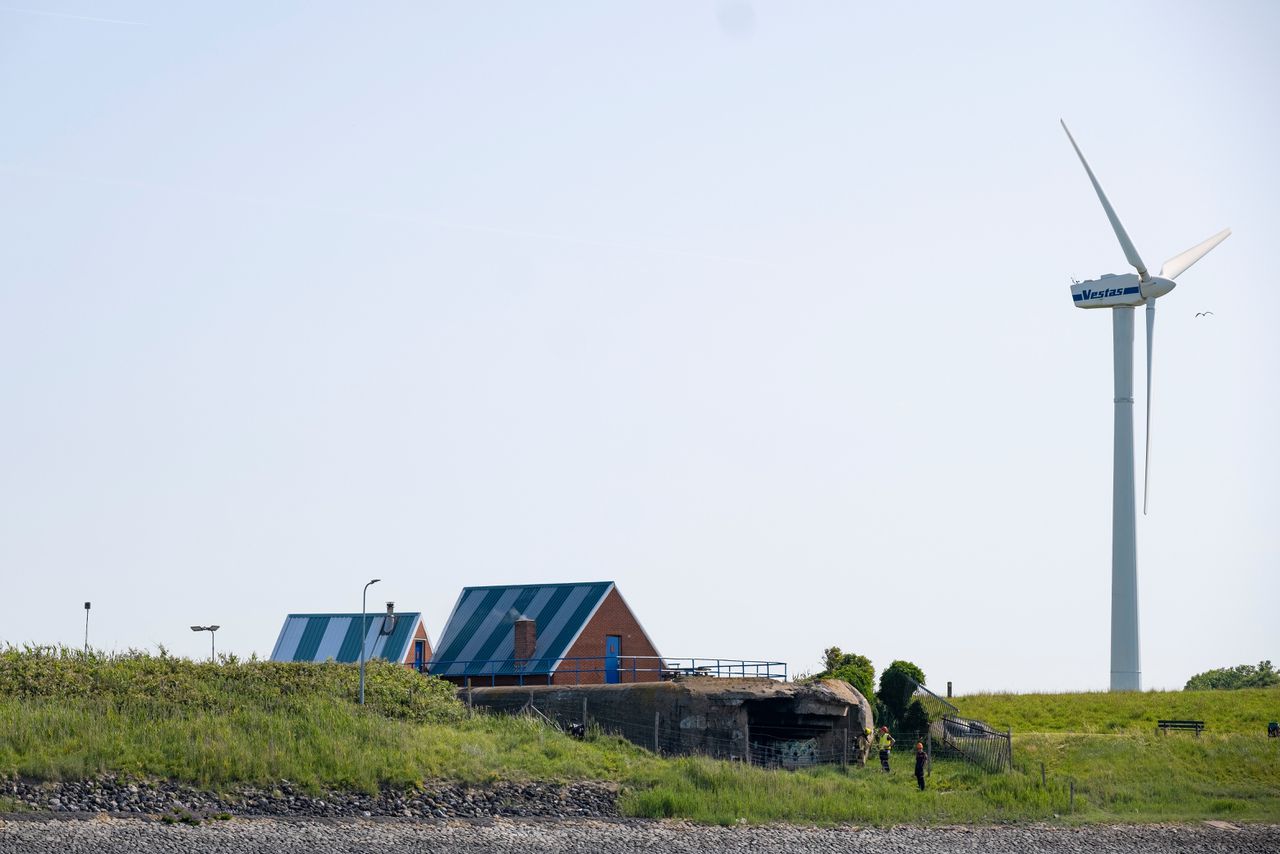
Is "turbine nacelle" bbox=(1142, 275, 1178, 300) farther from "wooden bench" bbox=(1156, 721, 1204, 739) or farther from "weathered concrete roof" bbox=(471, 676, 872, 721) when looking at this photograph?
"weathered concrete roof" bbox=(471, 676, 872, 721)

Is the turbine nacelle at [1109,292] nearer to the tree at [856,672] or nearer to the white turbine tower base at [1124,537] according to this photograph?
the white turbine tower base at [1124,537]

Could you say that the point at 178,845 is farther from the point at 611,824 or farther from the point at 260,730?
the point at 611,824

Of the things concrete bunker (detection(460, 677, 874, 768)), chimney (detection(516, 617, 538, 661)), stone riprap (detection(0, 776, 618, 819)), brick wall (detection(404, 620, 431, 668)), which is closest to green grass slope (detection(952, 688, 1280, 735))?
concrete bunker (detection(460, 677, 874, 768))

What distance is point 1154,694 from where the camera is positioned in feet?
194

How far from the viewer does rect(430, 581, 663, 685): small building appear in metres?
54.9

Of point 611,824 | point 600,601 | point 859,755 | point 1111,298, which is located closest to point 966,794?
point 859,755

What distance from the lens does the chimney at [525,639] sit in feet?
182

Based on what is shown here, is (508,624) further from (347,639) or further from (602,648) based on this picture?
(347,639)

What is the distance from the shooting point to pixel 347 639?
60.1 meters

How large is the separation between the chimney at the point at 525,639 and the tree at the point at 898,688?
39.9 ft

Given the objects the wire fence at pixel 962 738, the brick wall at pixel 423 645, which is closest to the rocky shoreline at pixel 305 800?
the wire fence at pixel 962 738

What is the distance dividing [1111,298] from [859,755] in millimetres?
25985

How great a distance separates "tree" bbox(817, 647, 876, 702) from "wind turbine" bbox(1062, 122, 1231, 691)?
42.9ft

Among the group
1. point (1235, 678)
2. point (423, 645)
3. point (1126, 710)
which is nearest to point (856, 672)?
point (1126, 710)
